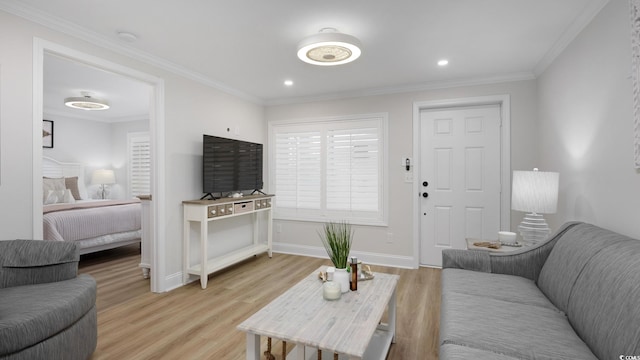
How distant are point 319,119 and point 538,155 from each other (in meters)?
2.79

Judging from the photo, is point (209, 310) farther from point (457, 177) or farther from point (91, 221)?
point (457, 177)

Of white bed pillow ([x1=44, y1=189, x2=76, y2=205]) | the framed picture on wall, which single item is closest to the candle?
white bed pillow ([x1=44, y1=189, x2=76, y2=205])

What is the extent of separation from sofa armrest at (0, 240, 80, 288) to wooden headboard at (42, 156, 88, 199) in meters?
4.70

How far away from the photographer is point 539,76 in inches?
135

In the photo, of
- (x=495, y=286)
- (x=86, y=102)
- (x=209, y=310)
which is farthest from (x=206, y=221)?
(x=86, y=102)

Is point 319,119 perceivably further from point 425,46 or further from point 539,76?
point 539,76

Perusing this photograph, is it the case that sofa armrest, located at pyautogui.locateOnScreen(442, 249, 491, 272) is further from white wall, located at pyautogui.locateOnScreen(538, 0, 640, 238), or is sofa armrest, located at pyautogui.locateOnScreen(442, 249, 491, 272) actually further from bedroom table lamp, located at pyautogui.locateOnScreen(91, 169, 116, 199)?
bedroom table lamp, located at pyautogui.locateOnScreen(91, 169, 116, 199)

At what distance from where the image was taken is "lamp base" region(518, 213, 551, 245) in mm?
2506

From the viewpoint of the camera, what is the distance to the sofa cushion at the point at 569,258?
5.41 ft

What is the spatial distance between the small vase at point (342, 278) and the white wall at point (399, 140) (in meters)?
2.32

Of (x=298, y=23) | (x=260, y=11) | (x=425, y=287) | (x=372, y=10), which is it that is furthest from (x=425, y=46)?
(x=425, y=287)

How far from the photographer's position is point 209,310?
278cm

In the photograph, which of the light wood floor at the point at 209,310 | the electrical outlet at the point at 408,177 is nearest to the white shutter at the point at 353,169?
the electrical outlet at the point at 408,177

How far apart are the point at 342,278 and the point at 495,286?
993 millimetres
